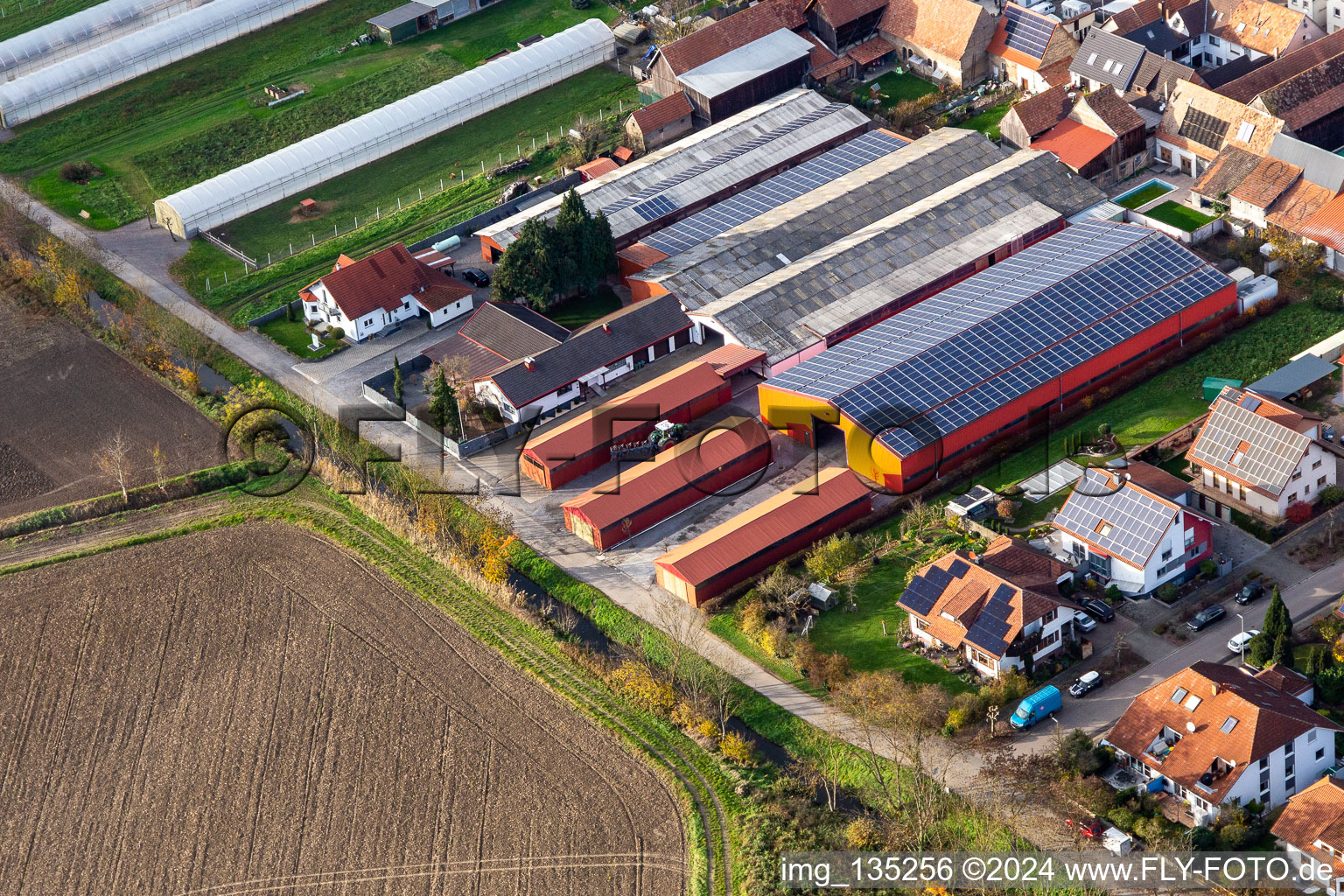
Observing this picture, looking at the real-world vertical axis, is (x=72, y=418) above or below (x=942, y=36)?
below

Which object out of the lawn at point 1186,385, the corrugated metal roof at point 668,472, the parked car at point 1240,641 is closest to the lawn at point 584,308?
the corrugated metal roof at point 668,472

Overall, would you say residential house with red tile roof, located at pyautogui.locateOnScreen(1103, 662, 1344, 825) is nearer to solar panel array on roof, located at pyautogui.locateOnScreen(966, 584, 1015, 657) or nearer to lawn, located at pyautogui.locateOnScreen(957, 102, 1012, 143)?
solar panel array on roof, located at pyautogui.locateOnScreen(966, 584, 1015, 657)

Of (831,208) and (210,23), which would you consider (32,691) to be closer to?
(831,208)

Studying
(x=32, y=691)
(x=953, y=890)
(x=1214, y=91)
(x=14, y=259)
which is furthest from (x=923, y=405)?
(x=14, y=259)

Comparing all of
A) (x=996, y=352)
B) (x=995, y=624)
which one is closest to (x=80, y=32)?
(x=996, y=352)

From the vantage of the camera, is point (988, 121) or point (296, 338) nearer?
point (296, 338)

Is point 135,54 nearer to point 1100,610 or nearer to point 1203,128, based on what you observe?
point 1203,128

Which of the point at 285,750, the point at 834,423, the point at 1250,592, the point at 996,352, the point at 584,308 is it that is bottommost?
the point at 285,750

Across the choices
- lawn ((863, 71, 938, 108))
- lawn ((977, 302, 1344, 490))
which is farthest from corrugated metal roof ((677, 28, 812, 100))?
lawn ((977, 302, 1344, 490))
